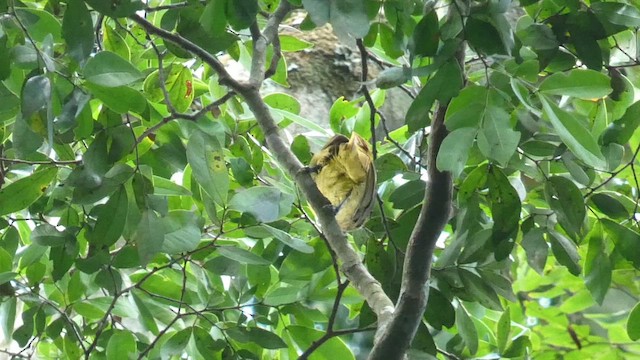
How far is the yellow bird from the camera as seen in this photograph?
97 cm

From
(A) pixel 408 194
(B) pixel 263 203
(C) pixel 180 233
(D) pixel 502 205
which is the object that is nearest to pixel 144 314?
(C) pixel 180 233

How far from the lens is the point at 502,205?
33.7 inches

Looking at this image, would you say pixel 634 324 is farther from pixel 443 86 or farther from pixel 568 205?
pixel 443 86

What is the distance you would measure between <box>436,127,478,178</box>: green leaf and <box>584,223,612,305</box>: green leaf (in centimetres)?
33

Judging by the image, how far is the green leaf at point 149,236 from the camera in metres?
0.81

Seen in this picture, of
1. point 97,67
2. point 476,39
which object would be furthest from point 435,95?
point 97,67

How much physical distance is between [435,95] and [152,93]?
41 cm

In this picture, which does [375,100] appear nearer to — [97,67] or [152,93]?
[152,93]

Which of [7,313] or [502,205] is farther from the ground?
[502,205]

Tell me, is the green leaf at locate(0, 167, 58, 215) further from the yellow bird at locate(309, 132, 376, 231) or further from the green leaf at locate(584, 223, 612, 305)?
the green leaf at locate(584, 223, 612, 305)

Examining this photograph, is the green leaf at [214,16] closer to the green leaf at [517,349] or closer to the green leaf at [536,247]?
the green leaf at [536,247]

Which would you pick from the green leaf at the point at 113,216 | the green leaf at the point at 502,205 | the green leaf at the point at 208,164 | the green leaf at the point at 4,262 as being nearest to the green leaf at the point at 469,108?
the green leaf at the point at 502,205

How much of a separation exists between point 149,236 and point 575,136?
426 mm

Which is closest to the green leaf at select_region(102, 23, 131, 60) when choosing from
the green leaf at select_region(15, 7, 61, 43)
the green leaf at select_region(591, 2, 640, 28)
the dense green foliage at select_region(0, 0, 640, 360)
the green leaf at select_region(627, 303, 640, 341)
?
the dense green foliage at select_region(0, 0, 640, 360)
